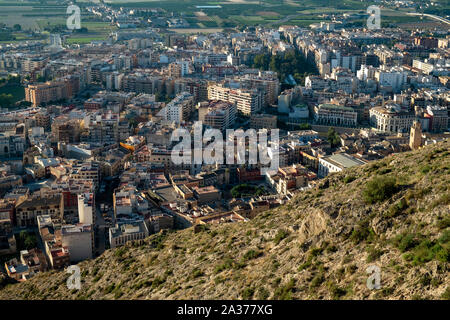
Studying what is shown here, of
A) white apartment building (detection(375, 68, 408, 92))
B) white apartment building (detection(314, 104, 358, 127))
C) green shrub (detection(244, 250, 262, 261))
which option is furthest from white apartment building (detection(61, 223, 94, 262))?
white apartment building (detection(375, 68, 408, 92))

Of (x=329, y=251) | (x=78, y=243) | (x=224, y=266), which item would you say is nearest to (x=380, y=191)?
(x=329, y=251)

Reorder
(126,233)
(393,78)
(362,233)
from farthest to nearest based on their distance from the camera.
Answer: (393,78)
(126,233)
(362,233)

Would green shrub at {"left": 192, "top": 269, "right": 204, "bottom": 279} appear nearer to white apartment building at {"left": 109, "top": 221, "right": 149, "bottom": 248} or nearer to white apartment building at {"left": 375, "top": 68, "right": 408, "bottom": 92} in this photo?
white apartment building at {"left": 109, "top": 221, "right": 149, "bottom": 248}

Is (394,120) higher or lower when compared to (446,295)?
lower

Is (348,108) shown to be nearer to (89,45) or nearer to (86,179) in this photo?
(86,179)

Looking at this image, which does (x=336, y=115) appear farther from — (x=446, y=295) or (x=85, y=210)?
(x=446, y=295)

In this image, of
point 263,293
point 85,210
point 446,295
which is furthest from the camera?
point 85,210

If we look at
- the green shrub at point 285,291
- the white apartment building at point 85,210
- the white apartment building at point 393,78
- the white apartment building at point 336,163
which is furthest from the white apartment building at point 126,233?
the white apartment building at point 393,78

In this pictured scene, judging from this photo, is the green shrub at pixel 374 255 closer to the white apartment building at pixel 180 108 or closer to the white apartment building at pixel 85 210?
the white apartment building at pixel 85 210

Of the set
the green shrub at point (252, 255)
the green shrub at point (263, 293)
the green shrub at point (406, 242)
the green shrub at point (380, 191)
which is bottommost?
the green shrub at point (252, 255)
